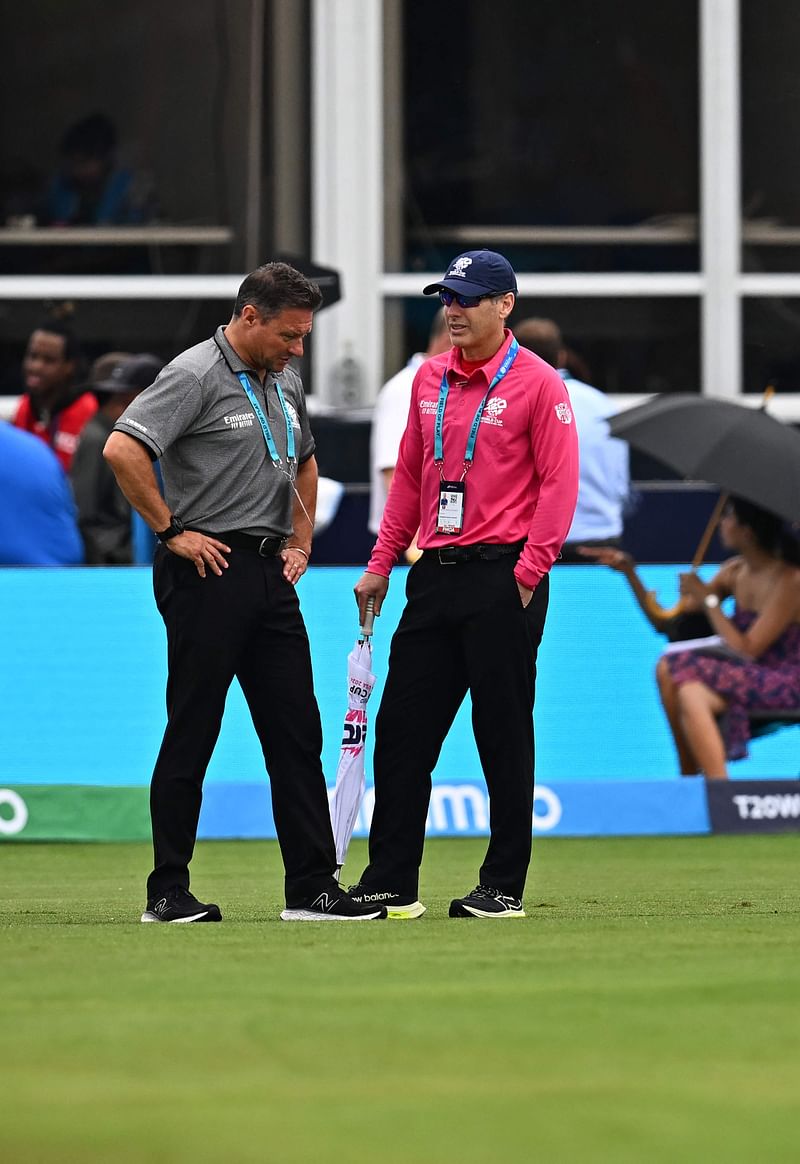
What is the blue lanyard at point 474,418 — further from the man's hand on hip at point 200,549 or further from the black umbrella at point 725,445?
the black umbrella at point 725,445

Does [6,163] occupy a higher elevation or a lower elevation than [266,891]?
higher

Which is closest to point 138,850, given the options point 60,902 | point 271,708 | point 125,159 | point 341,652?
point 341,652

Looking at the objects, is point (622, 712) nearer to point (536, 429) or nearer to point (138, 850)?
point (138, 850)

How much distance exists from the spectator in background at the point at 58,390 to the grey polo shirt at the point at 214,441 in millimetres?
5006

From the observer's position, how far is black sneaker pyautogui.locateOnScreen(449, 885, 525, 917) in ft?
21.1

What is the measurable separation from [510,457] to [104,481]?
496 cm

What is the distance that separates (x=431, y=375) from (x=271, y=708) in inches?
41.3

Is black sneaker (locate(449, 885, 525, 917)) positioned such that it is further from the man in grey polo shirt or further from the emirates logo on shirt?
the emirates logo on shirt

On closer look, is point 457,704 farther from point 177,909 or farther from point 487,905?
point 177,909

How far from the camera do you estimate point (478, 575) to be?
6352 millimetres

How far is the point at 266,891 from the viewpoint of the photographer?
7.68 metres

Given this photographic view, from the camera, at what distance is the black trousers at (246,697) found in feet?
20.8

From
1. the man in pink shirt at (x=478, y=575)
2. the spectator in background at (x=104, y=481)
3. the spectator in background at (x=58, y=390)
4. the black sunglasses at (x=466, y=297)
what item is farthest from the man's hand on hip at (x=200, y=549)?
the spectator in background at (x=58, y=390)

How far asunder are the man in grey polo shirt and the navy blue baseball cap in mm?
390
